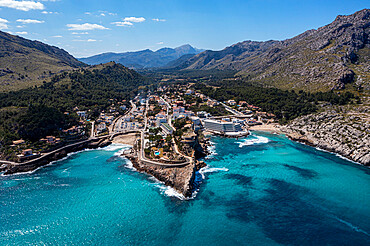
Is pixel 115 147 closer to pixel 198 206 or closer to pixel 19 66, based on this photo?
pixel 198 206

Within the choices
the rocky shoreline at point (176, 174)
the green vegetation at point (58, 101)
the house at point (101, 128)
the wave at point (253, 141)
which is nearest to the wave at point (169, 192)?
the rocky shoreline at point (176, 174)

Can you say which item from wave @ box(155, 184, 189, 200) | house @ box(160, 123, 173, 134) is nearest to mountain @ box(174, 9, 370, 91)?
house @ box(160, 123, 173, 134)

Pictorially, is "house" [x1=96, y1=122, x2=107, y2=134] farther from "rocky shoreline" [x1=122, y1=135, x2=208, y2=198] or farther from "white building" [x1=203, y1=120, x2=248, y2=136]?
"white building" [x1=203, y1=120, x2=248, y2=136]

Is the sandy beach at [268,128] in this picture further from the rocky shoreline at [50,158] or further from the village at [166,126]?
the rocky shoreline at [50,158]

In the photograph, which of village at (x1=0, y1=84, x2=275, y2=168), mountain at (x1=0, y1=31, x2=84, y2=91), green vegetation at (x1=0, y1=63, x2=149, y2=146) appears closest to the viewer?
village at (x1=0, y1=84, x2=275, y2=168)

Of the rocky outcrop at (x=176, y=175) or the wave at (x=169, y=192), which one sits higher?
the rocky outcrop at (x=176, y=175)
